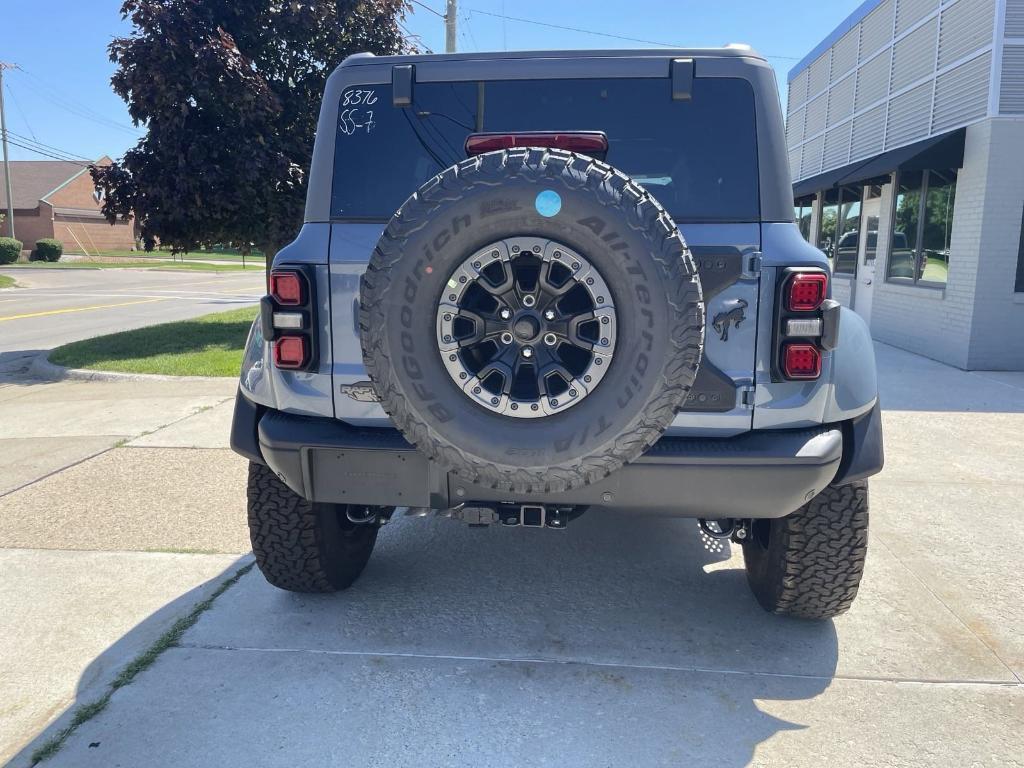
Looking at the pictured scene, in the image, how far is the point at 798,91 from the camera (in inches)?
804

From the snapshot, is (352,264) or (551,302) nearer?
(551,302)

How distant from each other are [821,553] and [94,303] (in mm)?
20797

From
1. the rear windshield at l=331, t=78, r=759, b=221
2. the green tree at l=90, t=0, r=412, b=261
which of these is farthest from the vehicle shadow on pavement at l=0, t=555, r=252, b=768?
the green tree at l=90, t=0, r=412, b=261

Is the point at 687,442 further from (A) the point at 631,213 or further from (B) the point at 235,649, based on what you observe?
(B) the point at 235,649

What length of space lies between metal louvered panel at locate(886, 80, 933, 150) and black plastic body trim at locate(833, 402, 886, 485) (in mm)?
10742

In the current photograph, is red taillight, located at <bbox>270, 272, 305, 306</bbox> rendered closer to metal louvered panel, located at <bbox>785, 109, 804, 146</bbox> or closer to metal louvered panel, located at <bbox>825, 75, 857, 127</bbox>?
metal louvered panel, located at <bbox>825, 75, 857, 127</bbox>

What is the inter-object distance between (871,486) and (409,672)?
12.0ft

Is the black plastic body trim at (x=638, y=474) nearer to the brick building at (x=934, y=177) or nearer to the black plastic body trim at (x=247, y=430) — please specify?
the black plastic body trim at (x=247, y=430)

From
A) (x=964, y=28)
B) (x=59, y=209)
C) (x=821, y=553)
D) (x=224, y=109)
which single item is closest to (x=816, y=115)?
(x=964, y=28)

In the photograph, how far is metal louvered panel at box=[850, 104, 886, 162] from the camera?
545 inches

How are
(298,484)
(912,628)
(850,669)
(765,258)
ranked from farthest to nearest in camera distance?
1. (912,628)
2. (850,669)
3. (298,484)
4. (765,258)

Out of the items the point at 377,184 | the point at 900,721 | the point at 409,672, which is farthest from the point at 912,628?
the point at 377,184

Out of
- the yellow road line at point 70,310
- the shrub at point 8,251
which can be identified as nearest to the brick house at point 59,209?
the shrub at point 8,251

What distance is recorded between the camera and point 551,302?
7.84 ft
